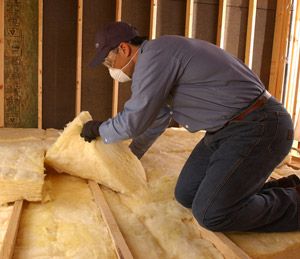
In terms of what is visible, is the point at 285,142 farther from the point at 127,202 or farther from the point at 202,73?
the point at 127,202

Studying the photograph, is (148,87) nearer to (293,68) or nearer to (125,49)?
(125,49)

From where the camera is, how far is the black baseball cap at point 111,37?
206 cm

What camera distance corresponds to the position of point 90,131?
7.40 feet

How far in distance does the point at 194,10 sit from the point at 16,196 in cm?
393

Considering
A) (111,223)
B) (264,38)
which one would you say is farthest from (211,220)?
(264,38)

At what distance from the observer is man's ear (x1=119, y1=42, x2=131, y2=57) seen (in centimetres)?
208

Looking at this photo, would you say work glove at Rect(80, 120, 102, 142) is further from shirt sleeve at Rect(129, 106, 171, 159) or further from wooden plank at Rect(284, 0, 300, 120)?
wooden plank at Rect(284, 0, 300, 120)

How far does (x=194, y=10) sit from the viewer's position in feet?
16.8

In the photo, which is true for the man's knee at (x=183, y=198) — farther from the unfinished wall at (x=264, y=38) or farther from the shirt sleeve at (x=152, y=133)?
the unfinished wall at (x=264, y=38)

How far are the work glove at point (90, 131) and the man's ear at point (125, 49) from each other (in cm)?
46

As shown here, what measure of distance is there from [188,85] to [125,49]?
1.39ft

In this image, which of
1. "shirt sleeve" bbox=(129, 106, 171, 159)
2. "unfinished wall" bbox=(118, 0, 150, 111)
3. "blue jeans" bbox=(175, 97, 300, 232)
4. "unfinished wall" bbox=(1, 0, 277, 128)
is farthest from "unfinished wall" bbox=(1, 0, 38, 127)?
"blue jeans" bbox=(175, 97, 300, 232)

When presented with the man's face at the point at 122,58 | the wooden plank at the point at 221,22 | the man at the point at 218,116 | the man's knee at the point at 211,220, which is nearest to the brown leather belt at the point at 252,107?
the man at the point at 218,116

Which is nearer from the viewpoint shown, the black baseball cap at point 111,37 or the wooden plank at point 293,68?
the black baseball cap at point 111,37
